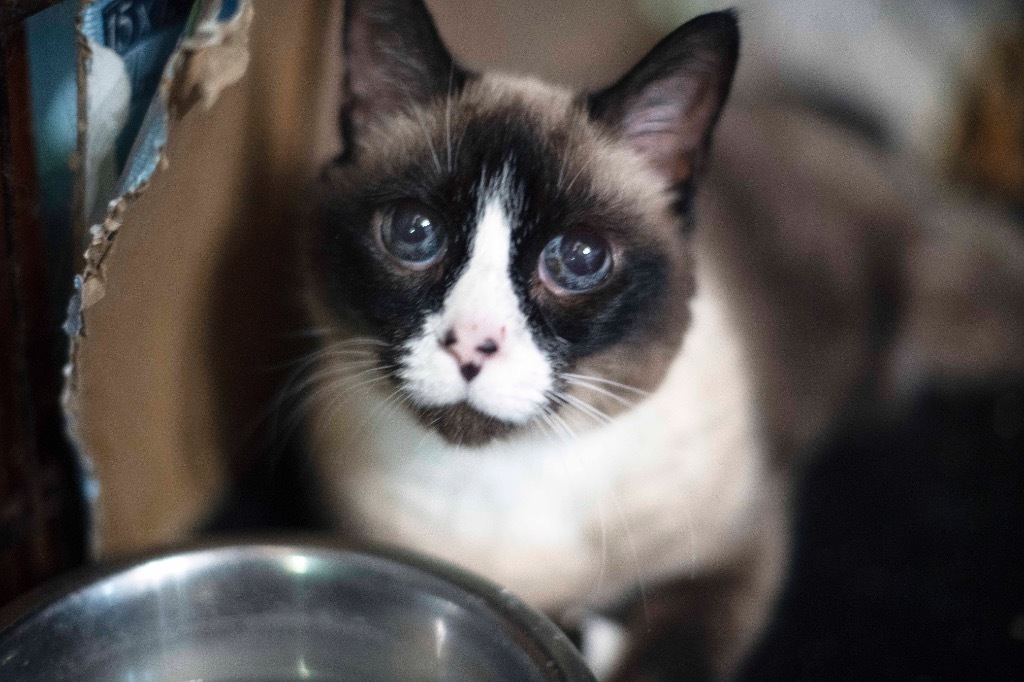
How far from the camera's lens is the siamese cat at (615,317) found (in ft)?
2.72

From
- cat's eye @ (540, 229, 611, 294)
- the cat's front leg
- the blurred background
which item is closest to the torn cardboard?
the blurred background

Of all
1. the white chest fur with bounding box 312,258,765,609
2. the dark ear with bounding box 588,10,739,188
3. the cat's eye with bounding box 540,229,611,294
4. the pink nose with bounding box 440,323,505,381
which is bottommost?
the white chest fur with bounding box 312,258,765,609

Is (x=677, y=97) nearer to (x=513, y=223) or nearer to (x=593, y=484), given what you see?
(x=513, y=223)

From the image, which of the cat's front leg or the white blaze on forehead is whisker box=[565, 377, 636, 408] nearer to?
the white blaze on forehead

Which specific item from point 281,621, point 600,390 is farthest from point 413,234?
point 281,621

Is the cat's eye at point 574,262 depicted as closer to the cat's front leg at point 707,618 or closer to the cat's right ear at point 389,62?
the cat's right ear at point 389,62

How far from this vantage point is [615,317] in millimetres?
840

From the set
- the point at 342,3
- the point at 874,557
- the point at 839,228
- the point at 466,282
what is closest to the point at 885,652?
the point at 874,557

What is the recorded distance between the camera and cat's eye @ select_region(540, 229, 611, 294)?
2.73 ft

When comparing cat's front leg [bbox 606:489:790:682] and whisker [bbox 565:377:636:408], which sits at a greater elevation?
whisker [bbox 565:377:636:408]

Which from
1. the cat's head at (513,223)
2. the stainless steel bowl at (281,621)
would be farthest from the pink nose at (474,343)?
the stainless steel bowl at (281,621)

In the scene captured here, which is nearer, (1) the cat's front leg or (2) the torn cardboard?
(2) the torn cardboard

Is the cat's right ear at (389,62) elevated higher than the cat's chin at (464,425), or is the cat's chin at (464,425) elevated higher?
the cat's right ear at (389,62)

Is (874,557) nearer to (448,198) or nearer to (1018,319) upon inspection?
(1018,319)
